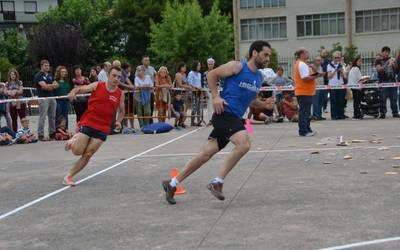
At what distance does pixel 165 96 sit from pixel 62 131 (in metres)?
3.32

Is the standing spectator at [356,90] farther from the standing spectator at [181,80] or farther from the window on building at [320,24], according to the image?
the window on building at [320,24]

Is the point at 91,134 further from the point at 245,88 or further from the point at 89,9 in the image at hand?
Answer: the point at 89,9

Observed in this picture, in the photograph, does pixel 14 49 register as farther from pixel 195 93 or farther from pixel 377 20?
pixel 195 93

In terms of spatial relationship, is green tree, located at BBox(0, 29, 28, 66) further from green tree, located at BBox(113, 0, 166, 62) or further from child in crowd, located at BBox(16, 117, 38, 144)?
child in crowd, located at BBox(16, 117, 38, 144)

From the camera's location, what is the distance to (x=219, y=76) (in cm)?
741

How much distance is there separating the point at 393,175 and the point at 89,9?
182 feet

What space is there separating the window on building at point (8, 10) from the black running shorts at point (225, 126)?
256 feet

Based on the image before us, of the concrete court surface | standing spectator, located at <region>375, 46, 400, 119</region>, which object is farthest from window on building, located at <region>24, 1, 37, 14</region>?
the concrete court surface

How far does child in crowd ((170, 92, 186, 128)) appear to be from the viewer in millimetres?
18000

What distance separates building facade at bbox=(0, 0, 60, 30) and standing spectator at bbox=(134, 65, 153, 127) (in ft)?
215

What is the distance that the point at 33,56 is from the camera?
174 ft

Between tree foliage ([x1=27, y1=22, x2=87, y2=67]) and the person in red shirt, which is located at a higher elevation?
tree foliage ([x1=27, y1=22, x2=87, y2=67])

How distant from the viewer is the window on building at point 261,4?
5596 centimetres

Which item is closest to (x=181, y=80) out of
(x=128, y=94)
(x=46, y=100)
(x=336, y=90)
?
(x=128, y=94)
